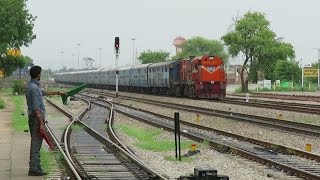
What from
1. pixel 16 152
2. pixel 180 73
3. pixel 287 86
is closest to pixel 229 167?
pixel 16 152

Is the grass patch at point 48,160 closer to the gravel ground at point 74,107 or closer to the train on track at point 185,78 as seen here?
the gravel ground at point 74,107

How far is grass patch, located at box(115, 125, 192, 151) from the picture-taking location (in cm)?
1627

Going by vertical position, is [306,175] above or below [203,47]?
below

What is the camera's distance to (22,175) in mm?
10953

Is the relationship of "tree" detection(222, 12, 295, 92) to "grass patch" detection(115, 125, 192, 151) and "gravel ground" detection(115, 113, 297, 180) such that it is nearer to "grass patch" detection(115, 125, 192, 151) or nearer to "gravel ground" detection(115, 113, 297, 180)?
"grass patch" detection(115, 125, 192, 151)

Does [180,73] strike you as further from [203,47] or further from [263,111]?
[203,47]

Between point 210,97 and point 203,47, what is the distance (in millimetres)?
114152

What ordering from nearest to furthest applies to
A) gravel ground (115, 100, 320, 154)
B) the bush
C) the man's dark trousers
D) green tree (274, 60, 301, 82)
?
the man's dark trousers < gravel ground (115, 100, 320, 154) < the bush < green tree (274, 60, 301, 82)

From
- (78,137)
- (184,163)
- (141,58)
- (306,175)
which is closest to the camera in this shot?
(306,175)

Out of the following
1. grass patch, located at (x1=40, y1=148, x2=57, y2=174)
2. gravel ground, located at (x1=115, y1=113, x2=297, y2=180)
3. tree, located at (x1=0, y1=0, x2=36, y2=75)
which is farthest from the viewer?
tree, located at (x1=0, y1=0, x2=36, y2=75)

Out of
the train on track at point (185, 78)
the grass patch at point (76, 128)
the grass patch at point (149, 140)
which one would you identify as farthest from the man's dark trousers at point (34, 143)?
the train on track at point (185, 78)

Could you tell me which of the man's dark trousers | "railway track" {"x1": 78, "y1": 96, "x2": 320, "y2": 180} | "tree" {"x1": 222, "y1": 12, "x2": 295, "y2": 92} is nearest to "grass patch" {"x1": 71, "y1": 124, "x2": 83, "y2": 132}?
"railway track" {"x1": 78, "y1": 96, "x2": 320, "y2": 180}

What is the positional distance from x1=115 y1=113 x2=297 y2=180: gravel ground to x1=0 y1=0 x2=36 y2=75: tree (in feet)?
149

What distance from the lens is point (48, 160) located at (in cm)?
1305
